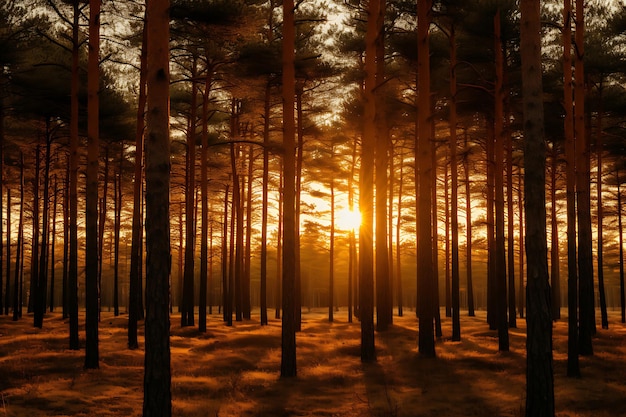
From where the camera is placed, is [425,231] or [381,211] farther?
[381,211]

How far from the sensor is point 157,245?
7336 mm

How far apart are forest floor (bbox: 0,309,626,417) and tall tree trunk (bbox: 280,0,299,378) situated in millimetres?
767

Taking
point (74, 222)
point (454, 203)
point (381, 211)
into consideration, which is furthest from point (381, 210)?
point (74, 222)

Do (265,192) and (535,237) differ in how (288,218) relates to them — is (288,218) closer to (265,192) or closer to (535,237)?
(535,237)

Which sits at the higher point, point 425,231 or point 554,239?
point 554,239

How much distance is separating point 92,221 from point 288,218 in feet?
14.7

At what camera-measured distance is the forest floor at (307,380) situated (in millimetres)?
9695

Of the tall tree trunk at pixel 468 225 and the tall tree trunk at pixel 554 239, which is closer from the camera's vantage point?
the tall tree trunk at pixel 468 225

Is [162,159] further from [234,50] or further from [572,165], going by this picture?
[234,50]

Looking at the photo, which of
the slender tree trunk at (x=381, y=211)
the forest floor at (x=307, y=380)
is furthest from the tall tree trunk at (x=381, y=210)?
the forest floor at (x=307, y=380)

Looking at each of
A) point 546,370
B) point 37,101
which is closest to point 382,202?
point 546,370

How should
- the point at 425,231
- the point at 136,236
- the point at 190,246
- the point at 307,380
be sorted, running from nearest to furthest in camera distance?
1. the point at 307,380
2. the point at 425,231
3. the point at 136,236
4. the point at 190,246

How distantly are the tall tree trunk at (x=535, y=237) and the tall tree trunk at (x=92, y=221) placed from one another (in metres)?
8.91

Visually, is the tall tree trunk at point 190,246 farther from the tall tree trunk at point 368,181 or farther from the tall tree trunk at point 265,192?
the tall tree trunk at point 368,181
